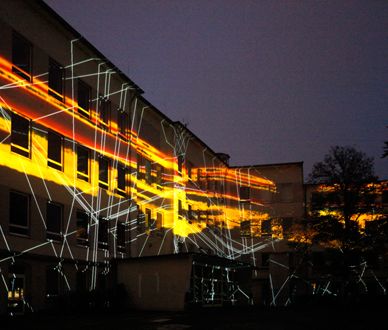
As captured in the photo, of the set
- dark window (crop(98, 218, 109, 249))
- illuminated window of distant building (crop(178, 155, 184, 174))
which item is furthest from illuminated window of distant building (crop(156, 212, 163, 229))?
dark window (crop(98, 218, 109, 249))

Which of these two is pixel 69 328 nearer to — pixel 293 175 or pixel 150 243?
pixel 150 243

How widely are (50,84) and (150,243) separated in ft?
44.1

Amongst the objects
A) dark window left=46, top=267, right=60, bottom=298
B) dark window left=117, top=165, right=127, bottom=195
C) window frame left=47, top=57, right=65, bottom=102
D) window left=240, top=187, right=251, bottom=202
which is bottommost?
dark window left=46, top=267, right=60, bottom=298

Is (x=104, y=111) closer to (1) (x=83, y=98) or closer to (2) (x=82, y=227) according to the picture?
(1) (x=83, y=98)

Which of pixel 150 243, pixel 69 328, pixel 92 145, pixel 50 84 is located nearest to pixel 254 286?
pixel 150 243

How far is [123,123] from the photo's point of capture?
34219 mm

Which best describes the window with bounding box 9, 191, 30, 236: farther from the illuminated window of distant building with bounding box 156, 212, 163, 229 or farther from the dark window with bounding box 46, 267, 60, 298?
the illuminated window of distant building with bounding box 156, 212, 163, 229

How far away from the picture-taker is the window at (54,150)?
26403mm

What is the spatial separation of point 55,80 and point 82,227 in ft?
22.2

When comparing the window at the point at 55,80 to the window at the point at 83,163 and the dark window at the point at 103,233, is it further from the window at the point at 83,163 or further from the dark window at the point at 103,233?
the dark window at the point at 103,233

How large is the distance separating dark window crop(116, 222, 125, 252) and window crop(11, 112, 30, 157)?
30.7ft

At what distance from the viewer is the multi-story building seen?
78.0 ft

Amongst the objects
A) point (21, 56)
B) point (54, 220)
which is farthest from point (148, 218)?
point (21, 56)

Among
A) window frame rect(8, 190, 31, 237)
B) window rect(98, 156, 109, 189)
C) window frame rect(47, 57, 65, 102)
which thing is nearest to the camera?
window frame rect(8, 190, 31, 237)
